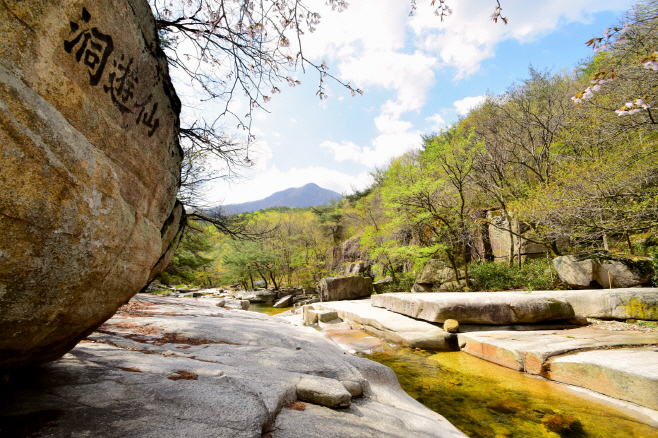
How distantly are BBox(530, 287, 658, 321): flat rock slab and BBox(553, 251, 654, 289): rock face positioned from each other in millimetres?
1471

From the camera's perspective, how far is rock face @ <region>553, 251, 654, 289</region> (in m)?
8.11

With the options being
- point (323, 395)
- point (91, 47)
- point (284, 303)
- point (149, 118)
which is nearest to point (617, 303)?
point (323, 395)

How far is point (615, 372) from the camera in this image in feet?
13.3

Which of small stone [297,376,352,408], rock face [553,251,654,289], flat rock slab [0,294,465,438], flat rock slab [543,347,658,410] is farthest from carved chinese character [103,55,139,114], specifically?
rock face [553,251,654,289]

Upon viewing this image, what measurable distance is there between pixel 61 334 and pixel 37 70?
136 centimetres

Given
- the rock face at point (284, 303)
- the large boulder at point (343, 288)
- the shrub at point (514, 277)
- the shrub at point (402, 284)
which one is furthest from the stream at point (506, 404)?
the rock face at point (284, 303)

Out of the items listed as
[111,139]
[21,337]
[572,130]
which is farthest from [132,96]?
[572,130]

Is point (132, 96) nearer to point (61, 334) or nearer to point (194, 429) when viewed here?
point (61, 334)

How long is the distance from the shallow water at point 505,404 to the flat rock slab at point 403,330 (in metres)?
0.84

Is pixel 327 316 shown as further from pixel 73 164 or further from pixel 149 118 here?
pixel 73 164

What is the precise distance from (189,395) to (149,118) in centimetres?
199

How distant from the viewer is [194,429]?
1.59 metres

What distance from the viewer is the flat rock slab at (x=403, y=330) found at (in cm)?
693

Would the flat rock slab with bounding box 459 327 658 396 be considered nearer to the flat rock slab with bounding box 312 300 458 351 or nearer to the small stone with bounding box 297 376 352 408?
the flat rock slab with bounding box 312 300 458 351
